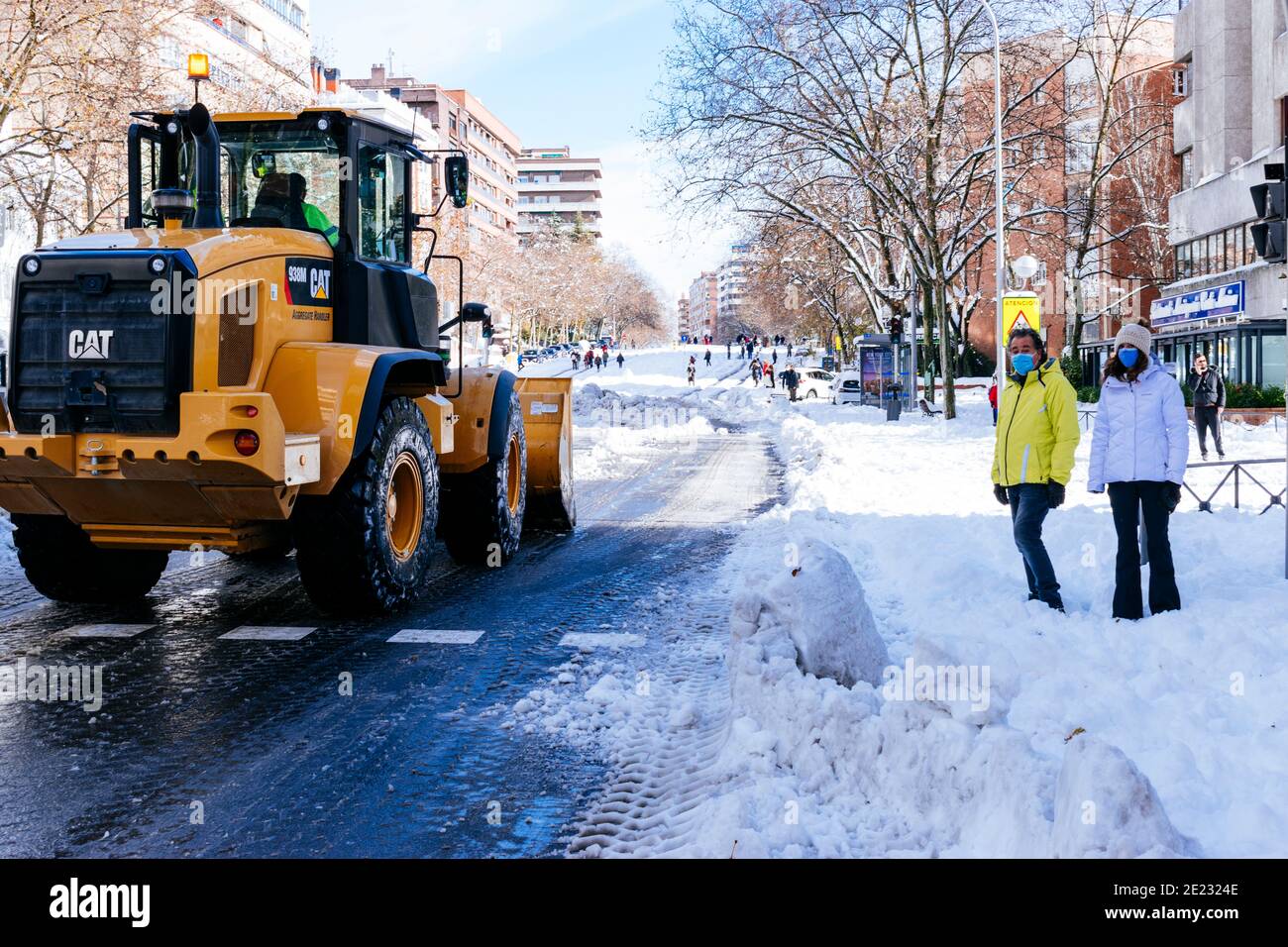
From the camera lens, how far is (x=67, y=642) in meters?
7.52

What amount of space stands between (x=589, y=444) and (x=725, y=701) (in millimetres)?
20113

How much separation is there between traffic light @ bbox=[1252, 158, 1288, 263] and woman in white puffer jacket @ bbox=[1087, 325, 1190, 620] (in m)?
2.20

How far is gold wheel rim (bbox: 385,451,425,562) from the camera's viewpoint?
866 centimetres

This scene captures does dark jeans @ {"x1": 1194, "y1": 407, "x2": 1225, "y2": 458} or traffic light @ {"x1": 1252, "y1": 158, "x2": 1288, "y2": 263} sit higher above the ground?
traffic light @ {"x1": 1252, "y1": 158, "x2": 1288, "y2": 263}

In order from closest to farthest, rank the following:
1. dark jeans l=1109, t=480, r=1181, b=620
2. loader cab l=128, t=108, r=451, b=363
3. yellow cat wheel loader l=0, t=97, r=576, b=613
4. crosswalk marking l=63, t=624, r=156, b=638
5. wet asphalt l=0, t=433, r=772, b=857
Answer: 1. wet asphalt l=0, t=433, r=772, b=857
2. yellow cat wheel loader l=0, t=97, r=576, b=613
3. dark jeans l=1109, t=480, r=1181, b=620
4. crosswalk marking l=63, t=624, r=156, b=638
5. loader cab l=128, t=108, r=451, b=363

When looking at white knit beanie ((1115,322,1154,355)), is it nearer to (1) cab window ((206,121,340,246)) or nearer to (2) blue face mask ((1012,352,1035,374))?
(2) blue face mask ((1012,352,1035,374))

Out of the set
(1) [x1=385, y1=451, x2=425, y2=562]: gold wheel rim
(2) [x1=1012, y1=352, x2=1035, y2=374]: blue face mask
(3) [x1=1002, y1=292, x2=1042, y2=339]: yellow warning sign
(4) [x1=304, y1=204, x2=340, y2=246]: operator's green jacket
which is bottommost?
(1) [x1=385, y1=451, x2=425, y2=562]: gold wheel rim

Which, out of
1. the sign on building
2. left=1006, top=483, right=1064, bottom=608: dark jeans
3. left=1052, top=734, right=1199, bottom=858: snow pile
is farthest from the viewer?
the sign on building

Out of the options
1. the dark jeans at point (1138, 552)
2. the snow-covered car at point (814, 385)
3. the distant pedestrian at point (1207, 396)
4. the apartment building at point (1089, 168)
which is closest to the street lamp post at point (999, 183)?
the apartment building at point (1089, 168)

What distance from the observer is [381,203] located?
9258 millimetres

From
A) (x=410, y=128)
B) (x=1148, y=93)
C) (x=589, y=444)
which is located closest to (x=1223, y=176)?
(x=1148, y=93)

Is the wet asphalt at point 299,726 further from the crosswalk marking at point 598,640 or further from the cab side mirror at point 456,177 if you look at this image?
the cab side mirror at point 456,177

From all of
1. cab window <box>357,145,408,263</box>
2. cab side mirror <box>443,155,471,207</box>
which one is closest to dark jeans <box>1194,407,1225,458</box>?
cab side mirror <box>443,155,471,207</box>

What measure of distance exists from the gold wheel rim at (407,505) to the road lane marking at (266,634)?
3.20 ft
